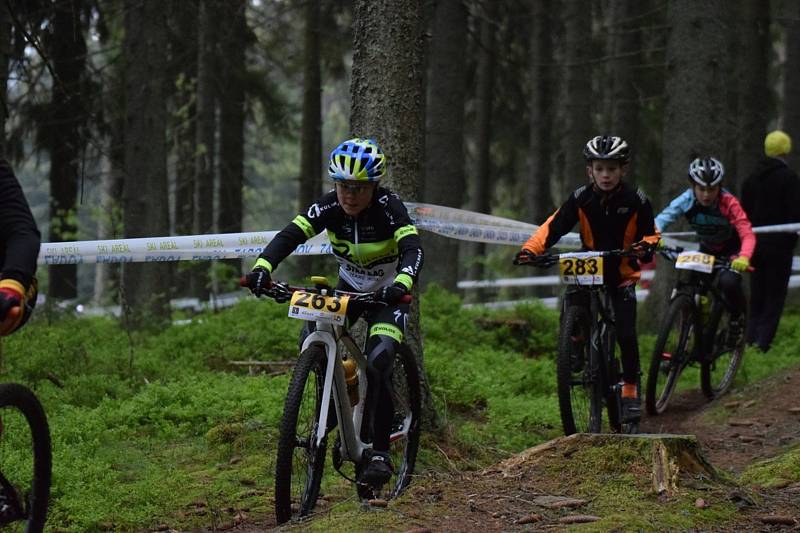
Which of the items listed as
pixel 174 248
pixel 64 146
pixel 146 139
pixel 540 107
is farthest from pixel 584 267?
pixel 540 107

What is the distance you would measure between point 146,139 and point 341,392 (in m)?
8.48

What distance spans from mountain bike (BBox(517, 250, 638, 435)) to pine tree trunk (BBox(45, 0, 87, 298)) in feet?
29.5

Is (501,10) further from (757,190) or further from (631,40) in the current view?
(757,190)

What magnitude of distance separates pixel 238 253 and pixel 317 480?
11.2ft

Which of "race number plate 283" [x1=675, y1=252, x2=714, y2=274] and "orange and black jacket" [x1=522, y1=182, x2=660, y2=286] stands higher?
"orange and black jacket" [x1=522, y1=182, x2=660, y2=286]

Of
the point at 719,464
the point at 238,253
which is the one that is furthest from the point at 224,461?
the point at 719,464

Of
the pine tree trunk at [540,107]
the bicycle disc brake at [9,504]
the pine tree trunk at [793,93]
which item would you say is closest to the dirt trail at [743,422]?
the bicycle disc brake at [9,504]

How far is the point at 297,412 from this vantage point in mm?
5531

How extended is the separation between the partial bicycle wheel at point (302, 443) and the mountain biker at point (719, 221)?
15.5 feet

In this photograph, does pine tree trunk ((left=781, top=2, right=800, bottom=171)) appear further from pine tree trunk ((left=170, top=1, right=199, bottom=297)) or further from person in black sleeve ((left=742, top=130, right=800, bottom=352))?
pine tree trunk ((left=170, top=1, right=199, bottom=297))

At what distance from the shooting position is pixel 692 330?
388 inches

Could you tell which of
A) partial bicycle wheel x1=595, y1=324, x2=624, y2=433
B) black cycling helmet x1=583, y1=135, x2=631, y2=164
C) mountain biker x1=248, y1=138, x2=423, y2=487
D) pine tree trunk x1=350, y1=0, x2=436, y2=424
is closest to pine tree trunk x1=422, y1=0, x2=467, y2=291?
partial bicycle wheel x1=595, y1=324, x2=624, y2=433

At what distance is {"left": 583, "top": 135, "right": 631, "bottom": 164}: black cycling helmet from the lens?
789cm

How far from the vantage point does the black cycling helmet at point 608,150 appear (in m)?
7.89
